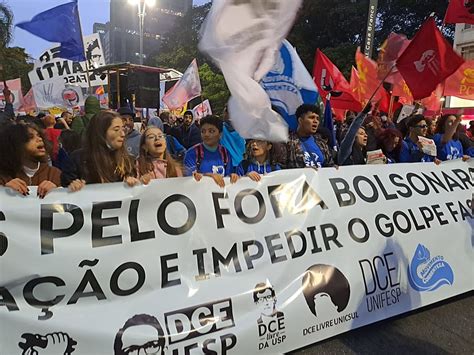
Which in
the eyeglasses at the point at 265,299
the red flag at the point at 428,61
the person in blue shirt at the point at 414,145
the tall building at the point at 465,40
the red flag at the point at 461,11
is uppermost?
the tall building at the point at 465,40

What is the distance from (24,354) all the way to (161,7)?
132 meters

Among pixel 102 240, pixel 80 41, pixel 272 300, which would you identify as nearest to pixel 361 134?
pixel 272 300

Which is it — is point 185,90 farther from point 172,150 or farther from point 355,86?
point 172,150

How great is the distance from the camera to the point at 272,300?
282 centimetres

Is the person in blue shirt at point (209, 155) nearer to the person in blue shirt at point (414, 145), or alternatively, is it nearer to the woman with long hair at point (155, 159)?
the woman with long hair at point (155, 159)

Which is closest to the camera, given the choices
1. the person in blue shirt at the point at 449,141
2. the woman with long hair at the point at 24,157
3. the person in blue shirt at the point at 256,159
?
the woman with long hair at the point at 24,157

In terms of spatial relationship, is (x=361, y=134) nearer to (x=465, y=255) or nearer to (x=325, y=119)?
(x=465, y=255)

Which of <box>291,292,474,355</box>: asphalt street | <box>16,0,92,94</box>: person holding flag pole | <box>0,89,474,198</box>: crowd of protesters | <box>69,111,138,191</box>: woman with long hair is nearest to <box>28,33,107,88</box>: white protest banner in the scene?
<box>16,0,92,94</box>: person holding flag pole

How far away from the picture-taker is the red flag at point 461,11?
580 centimetres

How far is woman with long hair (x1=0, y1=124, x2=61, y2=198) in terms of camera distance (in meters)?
2.67

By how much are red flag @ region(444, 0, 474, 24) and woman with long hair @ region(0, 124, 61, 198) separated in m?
5.61

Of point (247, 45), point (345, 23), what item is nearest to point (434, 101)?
point (247, 45)

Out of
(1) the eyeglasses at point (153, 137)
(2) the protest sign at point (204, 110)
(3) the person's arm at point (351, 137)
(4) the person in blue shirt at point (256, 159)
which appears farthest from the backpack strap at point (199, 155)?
(2) the protest sign at point (204, 110)

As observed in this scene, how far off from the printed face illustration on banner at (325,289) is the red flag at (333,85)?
5.42m
